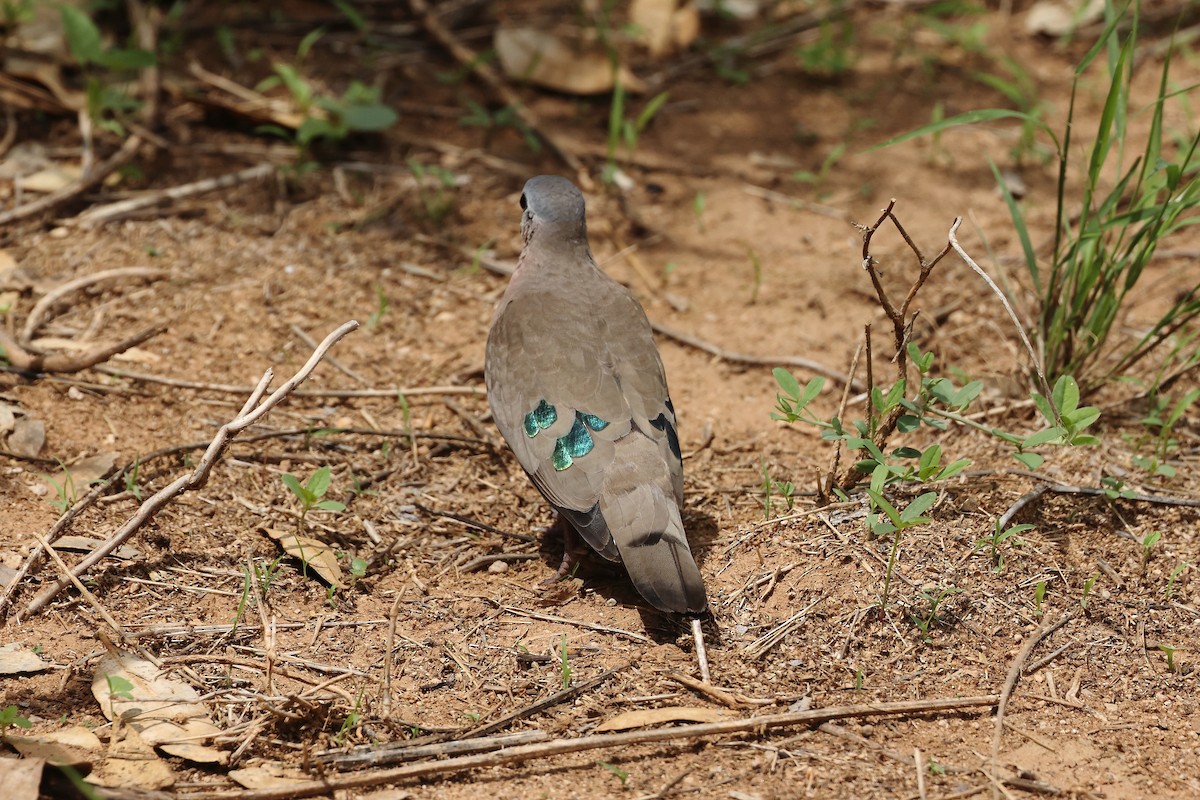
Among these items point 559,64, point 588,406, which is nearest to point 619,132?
point 559,64

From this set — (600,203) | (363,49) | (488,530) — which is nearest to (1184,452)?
(488,530)

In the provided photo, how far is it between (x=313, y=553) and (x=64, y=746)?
39.9 inches

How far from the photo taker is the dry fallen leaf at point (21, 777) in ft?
8.59

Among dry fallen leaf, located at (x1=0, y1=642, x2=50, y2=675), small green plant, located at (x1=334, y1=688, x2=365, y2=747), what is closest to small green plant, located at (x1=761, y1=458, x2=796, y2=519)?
small green plant, located at (x1=334, y1=688, x2=365, y2=747)

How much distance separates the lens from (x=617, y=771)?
A: 2.94m

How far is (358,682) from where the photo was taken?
322cm

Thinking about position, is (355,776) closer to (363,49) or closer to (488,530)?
(488,530)

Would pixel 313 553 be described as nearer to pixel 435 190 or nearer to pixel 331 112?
pixel 435 190

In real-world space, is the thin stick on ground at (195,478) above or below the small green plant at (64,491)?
above

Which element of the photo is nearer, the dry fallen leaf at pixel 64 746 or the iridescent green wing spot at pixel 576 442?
the dry fallen leaf at pixel 64 746

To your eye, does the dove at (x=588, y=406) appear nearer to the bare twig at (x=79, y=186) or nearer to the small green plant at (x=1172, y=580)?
the small green plant at (x=1172, y=580)

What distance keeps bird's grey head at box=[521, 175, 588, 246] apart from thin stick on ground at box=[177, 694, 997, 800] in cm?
213

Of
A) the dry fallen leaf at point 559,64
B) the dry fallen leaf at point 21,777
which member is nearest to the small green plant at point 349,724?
the dry fallen leaf at point 21,777

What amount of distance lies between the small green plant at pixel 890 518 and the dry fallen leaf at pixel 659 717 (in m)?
0.63
